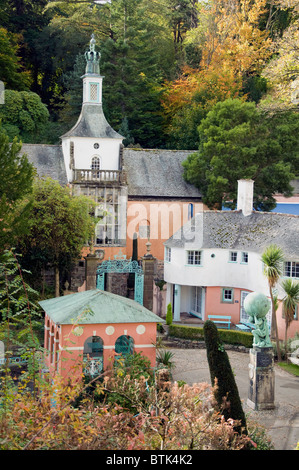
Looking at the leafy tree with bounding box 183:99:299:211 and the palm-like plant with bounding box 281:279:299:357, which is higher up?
the leafy tree with bounding box 183:99:299:211

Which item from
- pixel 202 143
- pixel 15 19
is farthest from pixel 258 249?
pixel 15 19

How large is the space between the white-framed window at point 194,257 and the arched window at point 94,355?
34.0 feet

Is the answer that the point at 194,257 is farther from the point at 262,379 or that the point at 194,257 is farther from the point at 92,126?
the point at 262,379

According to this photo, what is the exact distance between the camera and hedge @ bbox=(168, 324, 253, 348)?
3153cm

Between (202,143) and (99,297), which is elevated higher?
(202,143)

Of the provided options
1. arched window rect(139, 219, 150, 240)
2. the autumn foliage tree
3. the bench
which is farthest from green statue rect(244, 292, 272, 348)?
the autumn foliage tree

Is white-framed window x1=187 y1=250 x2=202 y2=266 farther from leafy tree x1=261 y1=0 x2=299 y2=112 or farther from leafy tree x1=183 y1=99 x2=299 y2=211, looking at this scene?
leafy tree x1=261 y1=0 x2=299 y2=112

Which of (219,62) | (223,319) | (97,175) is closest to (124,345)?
(223,319)

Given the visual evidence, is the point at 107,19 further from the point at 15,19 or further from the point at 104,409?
the point at 104,409

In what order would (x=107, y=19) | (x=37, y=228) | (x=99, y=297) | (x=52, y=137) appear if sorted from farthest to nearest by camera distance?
(x=107, y=19), (x=52, y=137), (x=37, y=228), (x=99, y=297)

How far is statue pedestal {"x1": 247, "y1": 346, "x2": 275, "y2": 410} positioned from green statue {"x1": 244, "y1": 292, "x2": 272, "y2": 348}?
30cm

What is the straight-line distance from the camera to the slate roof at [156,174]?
4244cm

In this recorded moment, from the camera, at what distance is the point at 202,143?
43.2 m

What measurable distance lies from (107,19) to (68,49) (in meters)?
4.47
